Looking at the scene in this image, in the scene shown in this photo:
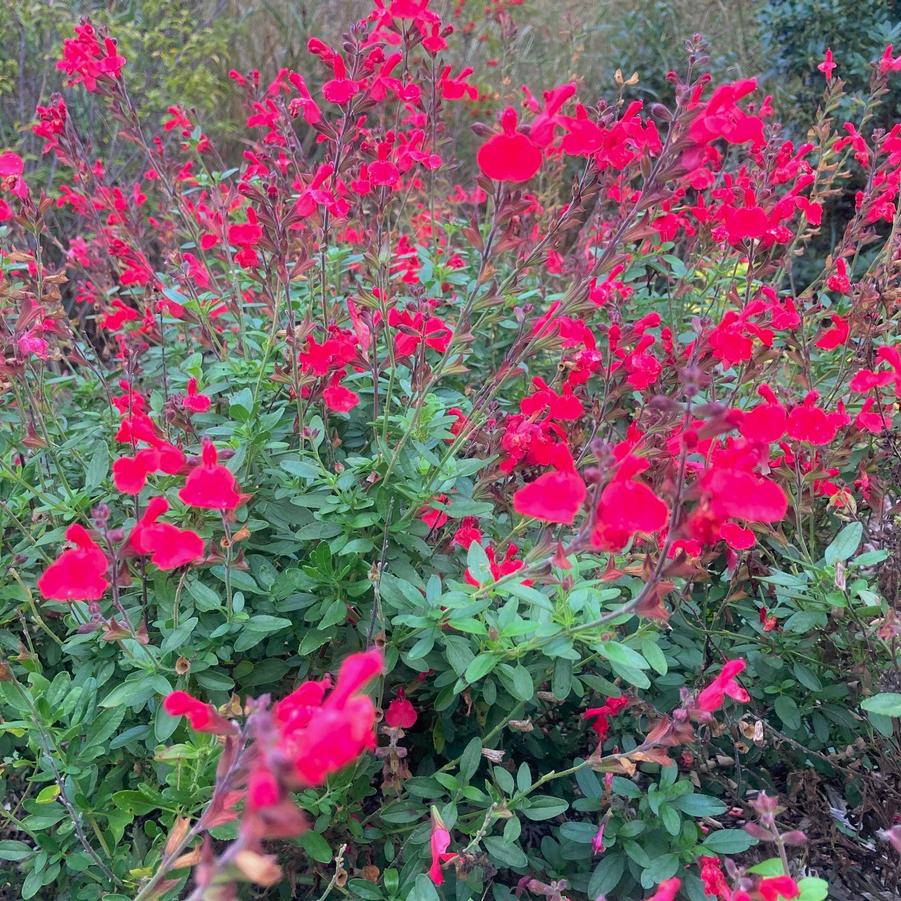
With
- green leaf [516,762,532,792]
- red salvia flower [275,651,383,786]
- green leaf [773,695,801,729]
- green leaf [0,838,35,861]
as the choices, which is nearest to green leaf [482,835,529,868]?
green leaf [516,762,532,792]

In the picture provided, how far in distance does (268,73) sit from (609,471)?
8937 mm

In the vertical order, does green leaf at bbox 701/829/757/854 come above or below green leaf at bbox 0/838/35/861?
below

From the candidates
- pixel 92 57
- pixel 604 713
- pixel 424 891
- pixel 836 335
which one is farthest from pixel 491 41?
pixel 424 891

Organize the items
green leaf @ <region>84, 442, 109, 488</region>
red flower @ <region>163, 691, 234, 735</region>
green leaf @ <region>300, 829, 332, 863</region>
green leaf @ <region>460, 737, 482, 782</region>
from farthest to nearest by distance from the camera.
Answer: green leaf @ <region>84, 442, 109, 488</region>, green leaf @ <region>460, 737, 482, 782</region>, green leaf @ <region>300, 829, 332, 863</region>, red flower @ <region>163, 691, 234, 735</region>

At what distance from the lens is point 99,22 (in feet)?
22.9

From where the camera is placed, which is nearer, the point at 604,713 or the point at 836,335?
the point at 604,713

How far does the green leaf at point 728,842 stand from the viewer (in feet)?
5.88

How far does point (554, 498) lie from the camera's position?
54.4 inches

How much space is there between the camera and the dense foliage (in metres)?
1.56

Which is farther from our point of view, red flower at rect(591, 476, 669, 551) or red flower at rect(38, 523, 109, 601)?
red flower at rect(38, 523, 109, 601)

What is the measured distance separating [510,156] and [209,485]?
769 millimetres

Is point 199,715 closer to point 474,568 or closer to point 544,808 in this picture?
point 474,568

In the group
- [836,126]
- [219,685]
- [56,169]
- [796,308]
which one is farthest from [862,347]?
[56,169]

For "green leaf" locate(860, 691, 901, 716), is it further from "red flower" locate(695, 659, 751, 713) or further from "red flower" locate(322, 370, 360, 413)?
"red flower" locate(322, 370, 360, 413)
